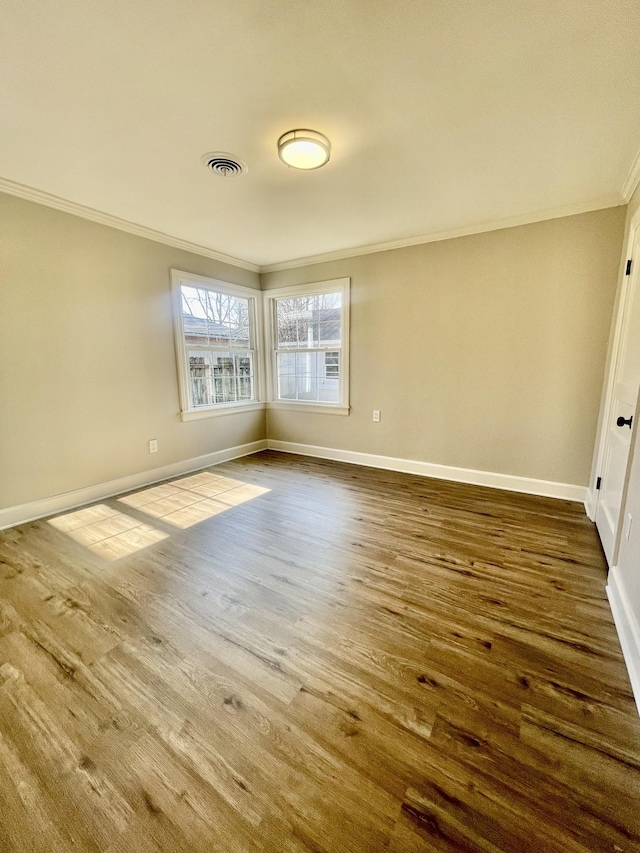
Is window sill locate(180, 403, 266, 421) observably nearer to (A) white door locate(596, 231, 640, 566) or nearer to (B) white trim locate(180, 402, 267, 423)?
(B) white trim locate(180, 402, 267, 423)

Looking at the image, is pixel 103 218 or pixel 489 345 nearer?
pixel 103 218

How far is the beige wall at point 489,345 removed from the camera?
280 cm

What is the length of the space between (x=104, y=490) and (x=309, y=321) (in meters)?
2.97

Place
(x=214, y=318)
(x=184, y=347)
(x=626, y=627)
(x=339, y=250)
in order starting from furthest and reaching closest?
(x=214, y=318) → (x=339, y=250) → (x=184, y=347) → (x=626, y=627)

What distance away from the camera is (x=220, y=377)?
14.0 feet

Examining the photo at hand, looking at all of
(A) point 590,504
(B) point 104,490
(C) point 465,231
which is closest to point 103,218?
(B) point 104,490

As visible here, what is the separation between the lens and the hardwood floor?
93 centimetres

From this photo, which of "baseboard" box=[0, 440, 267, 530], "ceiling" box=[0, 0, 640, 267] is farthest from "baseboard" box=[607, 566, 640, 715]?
"baseboard" box=[0, 440, 267, 530]

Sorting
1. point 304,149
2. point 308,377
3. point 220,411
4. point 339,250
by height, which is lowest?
point 220,411

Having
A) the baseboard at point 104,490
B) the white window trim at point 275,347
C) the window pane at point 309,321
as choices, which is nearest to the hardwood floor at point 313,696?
the baseboard at point 104,490

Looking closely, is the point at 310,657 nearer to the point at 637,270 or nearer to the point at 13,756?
the point at 13,756

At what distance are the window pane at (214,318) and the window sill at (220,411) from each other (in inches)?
30.1

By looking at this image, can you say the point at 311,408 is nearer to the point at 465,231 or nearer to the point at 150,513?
the point at 150,513

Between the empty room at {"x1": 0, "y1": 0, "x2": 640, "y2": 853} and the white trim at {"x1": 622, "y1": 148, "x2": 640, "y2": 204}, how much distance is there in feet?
0.13
